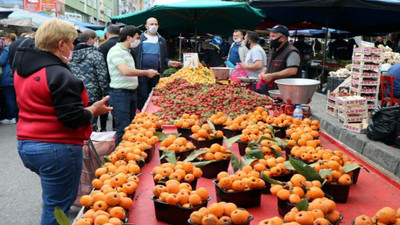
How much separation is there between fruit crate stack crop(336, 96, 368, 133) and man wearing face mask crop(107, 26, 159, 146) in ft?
9.13

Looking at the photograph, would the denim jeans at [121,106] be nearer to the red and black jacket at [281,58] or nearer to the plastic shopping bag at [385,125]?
the red and black jacket at [281,58]

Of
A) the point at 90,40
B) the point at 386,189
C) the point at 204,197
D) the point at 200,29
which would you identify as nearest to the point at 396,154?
the point at 386,189

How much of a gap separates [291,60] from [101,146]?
9.39 feet

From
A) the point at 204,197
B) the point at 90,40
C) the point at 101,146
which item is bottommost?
the point at 101,146

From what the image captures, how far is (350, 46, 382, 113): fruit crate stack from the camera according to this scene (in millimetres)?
6367

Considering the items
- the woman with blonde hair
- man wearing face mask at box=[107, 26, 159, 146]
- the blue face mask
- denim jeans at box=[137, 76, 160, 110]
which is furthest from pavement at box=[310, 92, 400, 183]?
the woman with blonde hair

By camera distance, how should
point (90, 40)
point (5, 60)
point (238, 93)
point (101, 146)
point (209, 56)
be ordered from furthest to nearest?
point (209, 56) < point (5, 60) < point (90, 40) < point (238, 93) < point (101, 146)

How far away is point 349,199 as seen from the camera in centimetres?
230

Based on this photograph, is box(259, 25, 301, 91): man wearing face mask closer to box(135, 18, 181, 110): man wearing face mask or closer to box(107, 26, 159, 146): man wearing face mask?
box(107, 26, 159, 146): man wearing face mask

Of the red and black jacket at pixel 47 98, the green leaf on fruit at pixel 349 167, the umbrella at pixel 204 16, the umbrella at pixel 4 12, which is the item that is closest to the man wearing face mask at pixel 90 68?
the red and black jacket at pixel 47 98

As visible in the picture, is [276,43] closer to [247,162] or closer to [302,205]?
[247,162]

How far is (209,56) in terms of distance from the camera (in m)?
15.1

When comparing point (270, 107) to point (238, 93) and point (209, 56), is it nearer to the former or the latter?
point (238, 93)

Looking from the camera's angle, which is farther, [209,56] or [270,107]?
[209,56]
